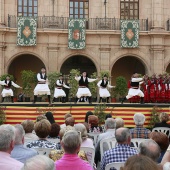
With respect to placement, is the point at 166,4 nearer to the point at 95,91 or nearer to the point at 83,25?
the point at 83,25

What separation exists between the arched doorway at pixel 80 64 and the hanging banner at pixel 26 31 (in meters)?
5.49

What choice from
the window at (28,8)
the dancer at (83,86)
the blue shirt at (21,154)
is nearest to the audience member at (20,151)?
the blue shirt at (21,154)

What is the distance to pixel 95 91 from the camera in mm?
27734

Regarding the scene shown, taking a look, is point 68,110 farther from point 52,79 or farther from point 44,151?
point 44,151

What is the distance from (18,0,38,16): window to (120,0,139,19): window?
7.06 meters

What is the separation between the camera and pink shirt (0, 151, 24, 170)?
4.46 metres

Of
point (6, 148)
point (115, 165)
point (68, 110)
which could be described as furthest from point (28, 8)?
point (6, 148)

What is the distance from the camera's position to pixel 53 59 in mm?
29953

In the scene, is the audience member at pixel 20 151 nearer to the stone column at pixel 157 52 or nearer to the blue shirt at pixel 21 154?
the blue shirt at pixel 21 154

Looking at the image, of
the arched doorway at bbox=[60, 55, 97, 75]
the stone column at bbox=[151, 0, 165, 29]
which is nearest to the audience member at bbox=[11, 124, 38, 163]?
the stone column at bbox=[151, 0, 165, 29]

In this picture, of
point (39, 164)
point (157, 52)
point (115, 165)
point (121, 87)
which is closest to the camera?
point (39, 164)

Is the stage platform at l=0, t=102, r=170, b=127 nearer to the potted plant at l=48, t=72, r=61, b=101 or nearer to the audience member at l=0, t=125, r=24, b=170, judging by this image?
the potted plant at l=48, t=72, r=61, b=101

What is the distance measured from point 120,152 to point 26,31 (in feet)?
80.1

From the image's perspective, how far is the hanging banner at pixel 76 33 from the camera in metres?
29.7
